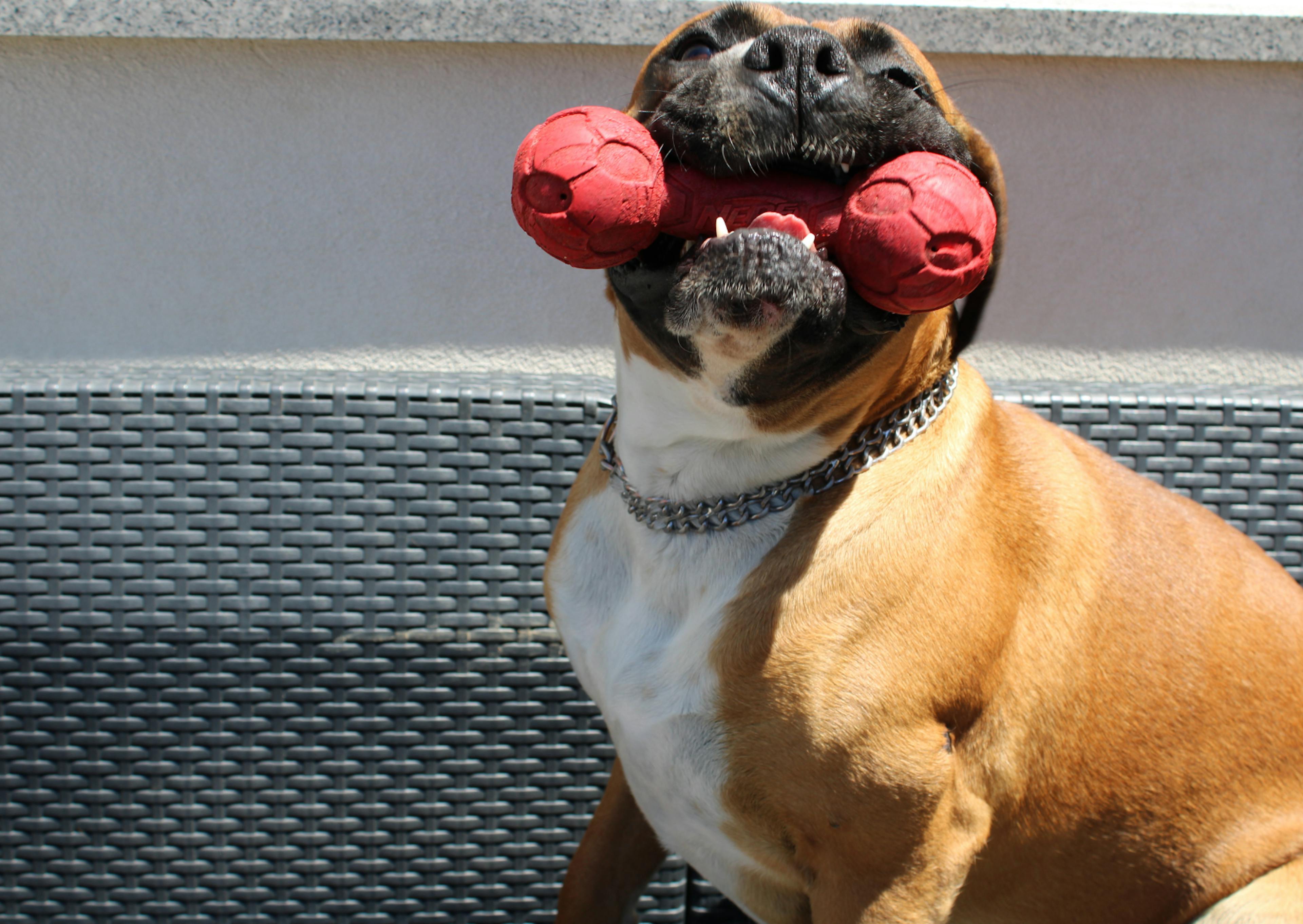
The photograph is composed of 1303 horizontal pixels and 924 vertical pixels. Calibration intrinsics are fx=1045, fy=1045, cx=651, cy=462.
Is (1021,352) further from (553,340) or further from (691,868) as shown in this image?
(691,868)

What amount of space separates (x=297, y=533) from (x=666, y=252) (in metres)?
0.96

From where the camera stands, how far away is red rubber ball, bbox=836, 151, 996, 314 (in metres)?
1.09

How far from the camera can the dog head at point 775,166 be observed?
3.86 feet

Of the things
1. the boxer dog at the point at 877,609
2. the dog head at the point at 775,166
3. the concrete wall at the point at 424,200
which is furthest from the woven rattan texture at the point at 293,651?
the dog head at the point at 775,166

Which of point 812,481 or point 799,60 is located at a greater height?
point 799,60

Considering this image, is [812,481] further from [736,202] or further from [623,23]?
[623,23]

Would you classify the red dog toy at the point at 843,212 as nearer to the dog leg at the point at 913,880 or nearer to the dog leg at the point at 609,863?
the dog leg at the point at 913,880

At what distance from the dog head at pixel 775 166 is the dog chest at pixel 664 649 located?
0.25 meters

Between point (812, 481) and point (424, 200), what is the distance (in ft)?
4.30

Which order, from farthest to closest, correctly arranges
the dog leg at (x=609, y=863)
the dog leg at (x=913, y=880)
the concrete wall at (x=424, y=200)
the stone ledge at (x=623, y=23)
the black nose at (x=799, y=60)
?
the concrete wall at (x=424, y=200) < the stone ledge at (x=623, y=23) < the dog leg at (x=609, y=863) < the dog leg at (x=913, y=880) < the black nose at (x=799, y=60)

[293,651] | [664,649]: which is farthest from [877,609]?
[293,651]

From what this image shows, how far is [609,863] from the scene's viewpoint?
177cm

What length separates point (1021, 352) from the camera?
2461mm

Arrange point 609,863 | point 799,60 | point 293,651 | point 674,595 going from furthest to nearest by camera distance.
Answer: point 293,651
point 609,863
point 674,595
point 799,60
